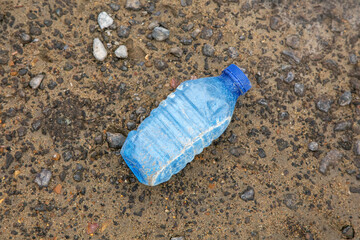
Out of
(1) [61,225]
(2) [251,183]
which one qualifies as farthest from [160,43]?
(1) [61,225]

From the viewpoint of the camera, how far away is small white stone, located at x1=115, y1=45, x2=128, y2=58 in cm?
242

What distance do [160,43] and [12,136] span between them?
4.54 feet

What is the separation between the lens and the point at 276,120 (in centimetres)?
246

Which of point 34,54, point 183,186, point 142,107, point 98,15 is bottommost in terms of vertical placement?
point 183,186

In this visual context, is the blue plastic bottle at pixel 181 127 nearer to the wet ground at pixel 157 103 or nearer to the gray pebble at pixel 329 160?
the wet ground at pixel 157 103

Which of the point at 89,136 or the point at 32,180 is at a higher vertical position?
the point at 89,136

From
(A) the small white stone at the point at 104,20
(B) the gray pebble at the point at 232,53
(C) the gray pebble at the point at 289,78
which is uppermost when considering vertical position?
(A) the small white stone at the point at 104,20

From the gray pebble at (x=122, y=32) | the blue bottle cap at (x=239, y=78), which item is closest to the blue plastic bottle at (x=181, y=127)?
the blue bottle cap at (x=239, y=78)

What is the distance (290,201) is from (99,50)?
1.97 m

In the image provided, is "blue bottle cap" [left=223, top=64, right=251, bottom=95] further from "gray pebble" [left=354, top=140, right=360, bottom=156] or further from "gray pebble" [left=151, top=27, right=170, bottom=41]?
"gray pebble" [left=354, top=140, right=360, bottom=156]

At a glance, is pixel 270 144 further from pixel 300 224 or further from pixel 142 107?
pixel 142 107

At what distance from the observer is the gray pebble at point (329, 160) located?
2.42 metres

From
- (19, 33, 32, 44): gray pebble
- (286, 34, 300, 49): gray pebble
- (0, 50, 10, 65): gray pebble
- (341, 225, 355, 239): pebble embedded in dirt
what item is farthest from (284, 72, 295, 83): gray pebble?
(0, 50, 10, 65): gray pebble

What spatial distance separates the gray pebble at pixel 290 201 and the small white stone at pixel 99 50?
1.86 metres
